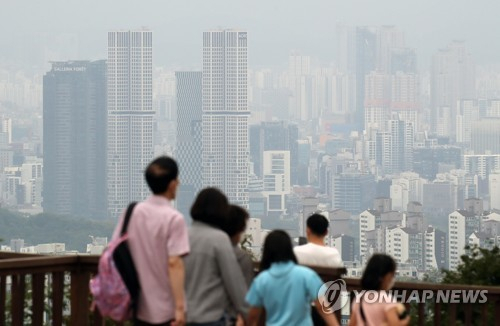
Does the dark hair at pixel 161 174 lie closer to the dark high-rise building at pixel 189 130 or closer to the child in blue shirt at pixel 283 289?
the child in blue shirt at pixel 283 289

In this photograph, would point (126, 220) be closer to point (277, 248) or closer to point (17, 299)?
point (277, 248)

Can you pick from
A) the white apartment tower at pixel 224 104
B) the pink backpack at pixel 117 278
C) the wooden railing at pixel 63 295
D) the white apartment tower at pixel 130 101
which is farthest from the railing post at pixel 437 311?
the white apartment tower at pixel 130 101

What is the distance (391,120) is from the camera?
594ft

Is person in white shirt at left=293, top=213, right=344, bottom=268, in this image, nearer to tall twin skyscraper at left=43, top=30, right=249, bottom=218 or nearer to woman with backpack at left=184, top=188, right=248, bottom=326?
woman with backpack at left=184, top=188, right=248, bottom=326

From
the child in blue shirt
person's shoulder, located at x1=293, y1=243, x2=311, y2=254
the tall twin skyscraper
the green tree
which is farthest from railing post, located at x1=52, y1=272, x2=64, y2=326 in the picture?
the tall twin skyscraper

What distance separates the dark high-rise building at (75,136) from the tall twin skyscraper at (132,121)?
0.14m

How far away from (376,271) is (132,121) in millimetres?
179168

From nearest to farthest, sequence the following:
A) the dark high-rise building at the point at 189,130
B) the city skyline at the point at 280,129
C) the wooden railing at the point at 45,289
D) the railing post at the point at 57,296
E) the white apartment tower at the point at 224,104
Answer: the wooden railing at the point at 45,289
the railing post at the point at 57,296
the city skyline at the point at 280,129
the dark high-rise building at the point at 189,130
the white apartment tower at the point at 224,104

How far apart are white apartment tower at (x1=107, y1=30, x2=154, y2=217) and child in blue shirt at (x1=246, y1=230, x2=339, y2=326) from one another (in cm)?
16724

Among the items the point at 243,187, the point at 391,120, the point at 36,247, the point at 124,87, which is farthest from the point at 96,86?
the point at 36,247

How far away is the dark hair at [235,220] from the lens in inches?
166

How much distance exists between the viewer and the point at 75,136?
582 ft

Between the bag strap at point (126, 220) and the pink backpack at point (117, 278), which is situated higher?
the bag strap at point (126, 220)

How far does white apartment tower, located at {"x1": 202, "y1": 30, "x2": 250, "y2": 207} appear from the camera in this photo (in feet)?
574
